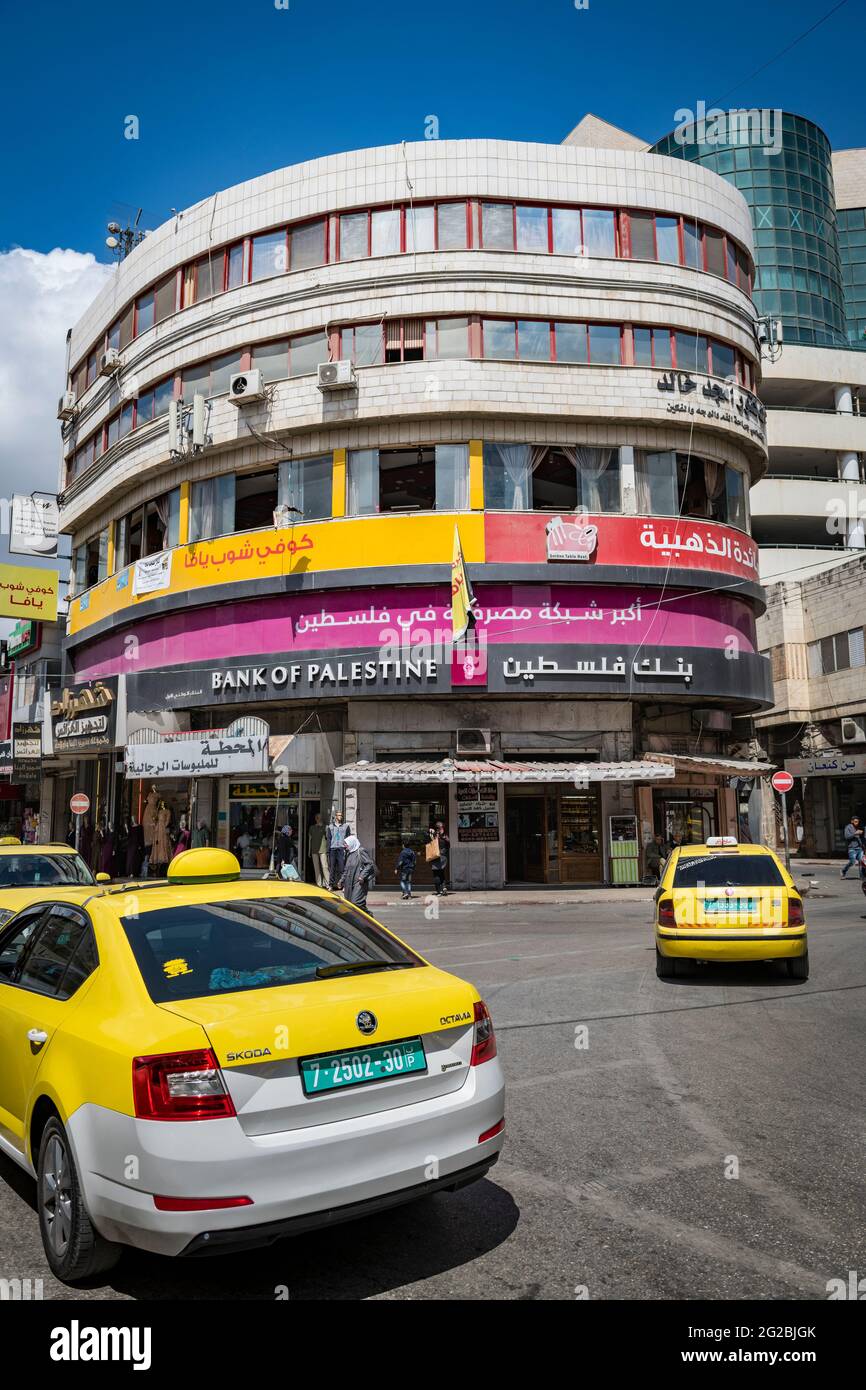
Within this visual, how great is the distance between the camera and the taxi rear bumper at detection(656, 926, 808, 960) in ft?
33.1

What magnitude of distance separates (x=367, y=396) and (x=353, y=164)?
7.07m

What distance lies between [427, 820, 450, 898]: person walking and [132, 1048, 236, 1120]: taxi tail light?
20.3 meters

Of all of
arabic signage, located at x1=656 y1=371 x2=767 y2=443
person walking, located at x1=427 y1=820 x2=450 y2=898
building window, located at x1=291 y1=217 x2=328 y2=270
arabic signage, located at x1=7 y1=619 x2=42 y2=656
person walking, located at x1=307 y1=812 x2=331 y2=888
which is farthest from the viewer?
arabic signage, located at x1=7 y1=619 x2=42 y2=656

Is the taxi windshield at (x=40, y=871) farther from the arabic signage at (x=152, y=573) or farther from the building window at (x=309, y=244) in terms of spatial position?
the building window at (x=309, y=244)

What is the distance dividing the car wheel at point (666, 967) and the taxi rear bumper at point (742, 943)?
54cm

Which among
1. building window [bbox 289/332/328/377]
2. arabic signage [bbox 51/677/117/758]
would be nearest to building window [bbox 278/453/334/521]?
building window [bbox 289/332/328/377]

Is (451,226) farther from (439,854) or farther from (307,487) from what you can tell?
(439,854)

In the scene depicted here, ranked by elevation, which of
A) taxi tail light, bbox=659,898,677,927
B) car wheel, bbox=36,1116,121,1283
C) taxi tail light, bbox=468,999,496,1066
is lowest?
car wheel, bbox=36,1116,121,1283

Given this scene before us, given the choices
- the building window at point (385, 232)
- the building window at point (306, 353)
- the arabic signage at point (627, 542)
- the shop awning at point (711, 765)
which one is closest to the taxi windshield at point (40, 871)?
the arabic signage at point (627, 542)

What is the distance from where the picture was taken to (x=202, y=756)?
25859mm

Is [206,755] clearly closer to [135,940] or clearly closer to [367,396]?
[367,396]

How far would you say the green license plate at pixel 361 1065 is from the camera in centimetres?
352

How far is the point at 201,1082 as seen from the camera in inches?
132

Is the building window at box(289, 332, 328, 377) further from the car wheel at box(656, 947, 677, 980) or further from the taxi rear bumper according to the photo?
the taxi rear bumper
